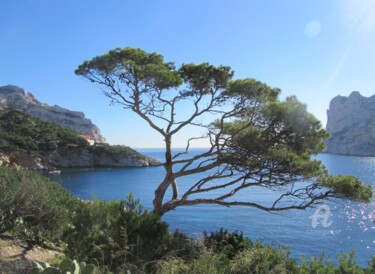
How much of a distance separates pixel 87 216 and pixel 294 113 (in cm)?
573

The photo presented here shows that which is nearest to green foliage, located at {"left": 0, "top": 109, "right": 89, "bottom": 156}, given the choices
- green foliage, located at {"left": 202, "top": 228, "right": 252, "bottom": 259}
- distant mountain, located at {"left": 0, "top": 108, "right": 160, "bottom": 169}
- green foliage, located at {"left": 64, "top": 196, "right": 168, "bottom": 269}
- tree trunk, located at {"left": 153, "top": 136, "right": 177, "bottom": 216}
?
distant mountain, located at {"left": 0, "top": 108, "right": 160, "bottom": 169}

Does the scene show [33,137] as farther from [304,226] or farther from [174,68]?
[174,68]

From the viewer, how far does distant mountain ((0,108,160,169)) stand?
58.1m

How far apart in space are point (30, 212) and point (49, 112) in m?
136

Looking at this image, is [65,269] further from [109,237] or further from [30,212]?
[30,212]

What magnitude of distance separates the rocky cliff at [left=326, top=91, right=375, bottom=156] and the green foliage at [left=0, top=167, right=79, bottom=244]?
133952 mm

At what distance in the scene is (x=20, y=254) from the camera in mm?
5637

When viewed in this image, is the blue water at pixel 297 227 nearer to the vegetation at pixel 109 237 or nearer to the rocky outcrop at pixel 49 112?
the vegetation at pixel 109 237

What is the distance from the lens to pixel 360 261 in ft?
55.2

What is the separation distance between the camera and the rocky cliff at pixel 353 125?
12544 centimetres

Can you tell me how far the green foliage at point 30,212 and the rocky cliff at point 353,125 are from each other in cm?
13395

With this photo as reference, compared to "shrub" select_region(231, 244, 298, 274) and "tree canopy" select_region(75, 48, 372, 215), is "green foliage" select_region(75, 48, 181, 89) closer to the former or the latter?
"tree canopy" select_region(75, 48, 372, 215)

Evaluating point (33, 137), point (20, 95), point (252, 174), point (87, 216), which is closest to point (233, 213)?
point (252, 174)

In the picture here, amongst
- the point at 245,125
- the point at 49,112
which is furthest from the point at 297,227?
the point at 49,112
